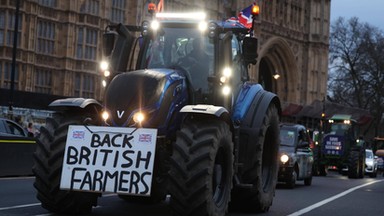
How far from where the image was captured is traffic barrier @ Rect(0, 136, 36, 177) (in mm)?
20266

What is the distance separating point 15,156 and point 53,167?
11872 mm

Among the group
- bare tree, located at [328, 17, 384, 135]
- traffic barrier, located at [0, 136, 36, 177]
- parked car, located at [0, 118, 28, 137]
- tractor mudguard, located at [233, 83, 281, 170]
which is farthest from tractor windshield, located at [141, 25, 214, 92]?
bare tree, located at [328, 17, 384, 135]

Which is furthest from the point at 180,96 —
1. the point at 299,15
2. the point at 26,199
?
the point at 299,15

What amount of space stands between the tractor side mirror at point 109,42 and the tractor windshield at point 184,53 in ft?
1.76

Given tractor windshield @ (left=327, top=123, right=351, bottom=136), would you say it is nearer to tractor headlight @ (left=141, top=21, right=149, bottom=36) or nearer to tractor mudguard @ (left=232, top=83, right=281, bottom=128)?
→ tractor mudguard @ (left=232, top=83, right=281, bottom=128)

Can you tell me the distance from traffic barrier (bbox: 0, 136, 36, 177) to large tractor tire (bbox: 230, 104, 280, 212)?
9.63 m

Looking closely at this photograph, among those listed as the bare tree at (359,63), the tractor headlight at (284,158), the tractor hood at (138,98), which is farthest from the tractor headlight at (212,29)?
the bare tree at (359,63)

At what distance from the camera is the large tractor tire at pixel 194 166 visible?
882 centimetres

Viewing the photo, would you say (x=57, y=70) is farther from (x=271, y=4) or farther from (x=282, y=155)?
(x=271, y=4)

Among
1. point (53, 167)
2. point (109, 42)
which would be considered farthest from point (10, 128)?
point (53, 167)

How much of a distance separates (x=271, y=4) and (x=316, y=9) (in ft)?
24.3

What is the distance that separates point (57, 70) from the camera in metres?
42.6

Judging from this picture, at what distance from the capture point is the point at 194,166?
8859mm

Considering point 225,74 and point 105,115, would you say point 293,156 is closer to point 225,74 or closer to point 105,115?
point 225,74
